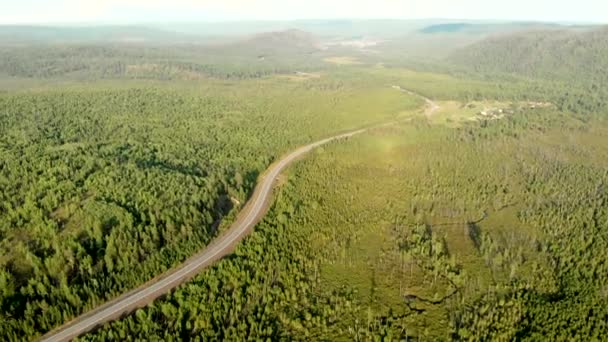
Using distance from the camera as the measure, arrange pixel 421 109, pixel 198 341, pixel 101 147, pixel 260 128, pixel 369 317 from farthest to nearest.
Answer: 1. pixel 421 109
2. pixel 260 128
3. pixel 101 147
4. pixel 369 317
5. pixel 198 341

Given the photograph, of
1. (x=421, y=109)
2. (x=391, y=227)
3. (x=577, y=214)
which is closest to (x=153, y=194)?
(x=391, y=227)

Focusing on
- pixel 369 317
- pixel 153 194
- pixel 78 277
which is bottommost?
pixel 369 317

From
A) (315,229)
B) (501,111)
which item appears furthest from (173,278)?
(501,111)

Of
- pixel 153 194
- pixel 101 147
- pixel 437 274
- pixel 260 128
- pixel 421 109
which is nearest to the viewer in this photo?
pixel 437 274

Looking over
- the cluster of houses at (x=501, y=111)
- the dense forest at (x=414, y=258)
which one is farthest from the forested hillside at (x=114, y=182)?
the cluster of houses at (x=501, y=111)

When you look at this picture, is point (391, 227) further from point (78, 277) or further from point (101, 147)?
point (101, 147)

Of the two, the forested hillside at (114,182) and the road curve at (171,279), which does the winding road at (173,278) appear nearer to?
the road curve at (171,279)

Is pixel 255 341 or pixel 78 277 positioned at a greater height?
pixel 78 277

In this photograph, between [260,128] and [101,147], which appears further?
[260,128]

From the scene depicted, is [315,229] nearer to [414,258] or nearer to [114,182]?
[414,258]
